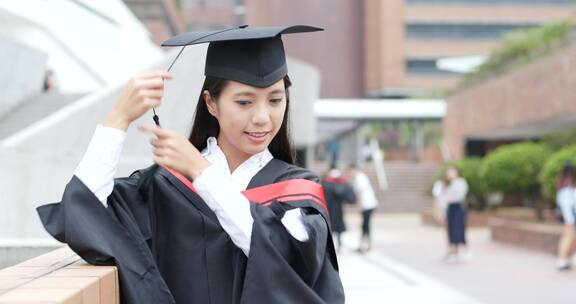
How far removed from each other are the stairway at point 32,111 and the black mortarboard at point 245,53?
11056 millimetres

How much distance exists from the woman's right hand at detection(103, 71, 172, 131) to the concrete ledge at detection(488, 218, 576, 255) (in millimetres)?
12150

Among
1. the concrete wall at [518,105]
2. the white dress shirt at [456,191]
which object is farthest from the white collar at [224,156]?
the concrete wall at [518,105]

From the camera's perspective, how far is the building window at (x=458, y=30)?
171 feet

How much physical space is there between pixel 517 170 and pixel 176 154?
55.6ft

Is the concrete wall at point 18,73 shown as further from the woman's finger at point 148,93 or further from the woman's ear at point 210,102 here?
the woman's finger at point 148,93

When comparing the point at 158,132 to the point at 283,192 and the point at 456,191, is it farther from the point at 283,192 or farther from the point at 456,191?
the point at 456,191

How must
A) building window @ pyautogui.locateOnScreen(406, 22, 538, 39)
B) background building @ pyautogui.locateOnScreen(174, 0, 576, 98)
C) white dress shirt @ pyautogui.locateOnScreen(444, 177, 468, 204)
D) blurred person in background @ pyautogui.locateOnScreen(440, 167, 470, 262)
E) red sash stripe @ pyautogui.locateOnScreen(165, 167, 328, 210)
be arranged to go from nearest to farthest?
red sash stripe @ pyautogui.locateOnScreen(165, 167, 328, 210) → white dress shirt @ pyautogui.locateOnScreen(444, 177, 468, 204) → blurred person in background @ pyautogui.locateOnScreen(440, 167, 470, 262) → background building @ pyautogui.locateOnScreen(174, 0, 576, 98) → building window @ pyautogui.locateOnScreen(406, 22, 538, 39)

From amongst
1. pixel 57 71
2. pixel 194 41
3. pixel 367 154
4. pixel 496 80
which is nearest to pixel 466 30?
pixel 367 154

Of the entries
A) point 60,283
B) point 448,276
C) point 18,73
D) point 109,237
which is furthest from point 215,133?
point 18,73

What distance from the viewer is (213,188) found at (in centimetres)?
206

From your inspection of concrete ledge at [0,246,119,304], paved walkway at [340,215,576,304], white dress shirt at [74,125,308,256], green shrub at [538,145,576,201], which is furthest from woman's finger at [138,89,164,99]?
green shrub at [538,145,576,201]

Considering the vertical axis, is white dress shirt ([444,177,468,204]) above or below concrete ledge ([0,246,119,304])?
below

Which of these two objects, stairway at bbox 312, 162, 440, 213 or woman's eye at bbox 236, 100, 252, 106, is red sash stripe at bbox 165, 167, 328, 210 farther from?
stairway at bbox 312, 162, 440, 213

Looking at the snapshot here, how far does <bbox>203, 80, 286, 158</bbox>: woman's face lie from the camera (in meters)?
2.23
